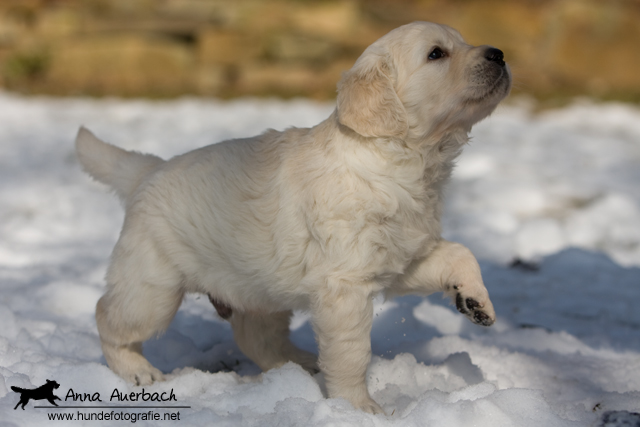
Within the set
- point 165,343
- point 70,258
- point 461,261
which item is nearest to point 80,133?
point 165,343

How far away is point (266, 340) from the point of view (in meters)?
2.65

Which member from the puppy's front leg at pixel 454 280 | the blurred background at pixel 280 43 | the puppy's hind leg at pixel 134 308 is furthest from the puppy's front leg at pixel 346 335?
the blurred background at pixel 280 43

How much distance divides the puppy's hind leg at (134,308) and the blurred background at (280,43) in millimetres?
7258

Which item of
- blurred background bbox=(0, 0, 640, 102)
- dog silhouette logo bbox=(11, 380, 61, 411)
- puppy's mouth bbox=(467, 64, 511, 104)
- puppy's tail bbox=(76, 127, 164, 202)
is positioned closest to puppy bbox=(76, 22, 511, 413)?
puppy's mouth bbox=(467, 64, 511, 104)

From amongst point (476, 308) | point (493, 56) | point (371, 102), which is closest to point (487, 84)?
point (493, 56)

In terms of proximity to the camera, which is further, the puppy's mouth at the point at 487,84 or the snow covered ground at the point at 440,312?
the puppy's mouth at the point at 487,84

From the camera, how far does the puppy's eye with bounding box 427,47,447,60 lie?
238cm

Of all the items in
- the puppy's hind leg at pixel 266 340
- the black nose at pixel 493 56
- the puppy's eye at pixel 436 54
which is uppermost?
the puppy's eye at pixel 436 54

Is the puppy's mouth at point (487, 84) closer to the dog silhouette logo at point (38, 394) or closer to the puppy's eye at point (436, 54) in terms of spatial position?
the puppy's eye at point (436, 54)

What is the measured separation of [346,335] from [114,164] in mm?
1354

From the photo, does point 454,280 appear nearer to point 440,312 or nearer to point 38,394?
point 440,312

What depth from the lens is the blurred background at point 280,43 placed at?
31.8 ft

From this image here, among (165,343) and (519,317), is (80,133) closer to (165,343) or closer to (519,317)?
(165,343)

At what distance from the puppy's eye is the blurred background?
23.2 feet
